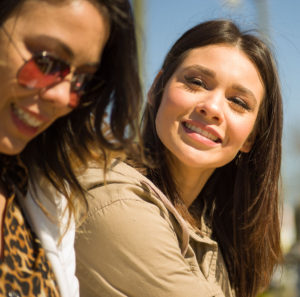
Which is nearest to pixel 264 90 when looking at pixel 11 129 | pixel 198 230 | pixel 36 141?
pixel 198 230

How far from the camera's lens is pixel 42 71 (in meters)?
1.63

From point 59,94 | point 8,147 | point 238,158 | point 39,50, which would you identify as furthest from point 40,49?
point 238,158

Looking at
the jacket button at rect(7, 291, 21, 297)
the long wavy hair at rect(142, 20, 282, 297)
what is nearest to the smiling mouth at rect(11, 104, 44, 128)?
the jacket button at rect(7, 291, 21, 297)

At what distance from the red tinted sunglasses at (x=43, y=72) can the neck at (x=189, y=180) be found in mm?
1284

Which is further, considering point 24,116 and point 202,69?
point 202,69

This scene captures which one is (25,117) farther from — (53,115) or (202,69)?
(202,69)

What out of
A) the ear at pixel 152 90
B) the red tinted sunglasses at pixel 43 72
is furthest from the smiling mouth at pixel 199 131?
the red tinted sunglasses at pixel 43 72

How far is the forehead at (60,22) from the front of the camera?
62.6 inches

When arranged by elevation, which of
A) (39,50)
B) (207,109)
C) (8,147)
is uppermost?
(39,50)

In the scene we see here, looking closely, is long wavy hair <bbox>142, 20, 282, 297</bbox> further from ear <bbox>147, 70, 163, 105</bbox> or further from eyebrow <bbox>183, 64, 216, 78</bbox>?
eyebrow <bbox>183, 64, 216, 78</bbox>

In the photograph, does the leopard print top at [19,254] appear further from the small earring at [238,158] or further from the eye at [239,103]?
the small earring at [238,158]

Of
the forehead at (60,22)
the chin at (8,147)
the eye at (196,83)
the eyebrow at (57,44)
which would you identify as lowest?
the eye at (196,83)

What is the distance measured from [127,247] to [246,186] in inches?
44.2

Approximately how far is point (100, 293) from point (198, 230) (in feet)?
2.39
